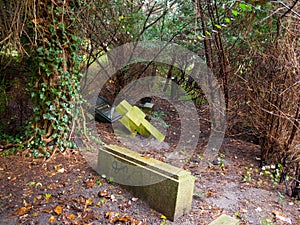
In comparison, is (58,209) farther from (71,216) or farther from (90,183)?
(90,183)

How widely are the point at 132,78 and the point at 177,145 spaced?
221 centimetres

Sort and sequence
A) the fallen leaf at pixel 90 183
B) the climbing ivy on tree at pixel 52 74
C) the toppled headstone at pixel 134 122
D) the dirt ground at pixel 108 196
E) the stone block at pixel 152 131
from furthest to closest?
1. the stone block at pixel 152 131
2. the toppled headstone at pixel 134 122
3. the climbing ivy on tree at pixel 52 74
4. the fallen leaf at pixel 90 183
5. the dirt ground at pixel 108 196

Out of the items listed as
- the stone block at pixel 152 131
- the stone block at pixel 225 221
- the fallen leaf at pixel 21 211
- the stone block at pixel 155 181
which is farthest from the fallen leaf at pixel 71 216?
the stone block at pixel 152 131

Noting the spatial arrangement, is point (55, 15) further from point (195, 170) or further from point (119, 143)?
point (195, 170)

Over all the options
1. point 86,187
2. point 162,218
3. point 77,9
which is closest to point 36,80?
point 77,9

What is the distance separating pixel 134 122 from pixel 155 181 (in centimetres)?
240

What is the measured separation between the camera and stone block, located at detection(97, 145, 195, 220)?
2.38m

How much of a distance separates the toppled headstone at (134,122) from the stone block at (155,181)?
188cm

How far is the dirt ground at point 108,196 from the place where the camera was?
2348 mm

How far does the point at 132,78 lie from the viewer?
20.2ft

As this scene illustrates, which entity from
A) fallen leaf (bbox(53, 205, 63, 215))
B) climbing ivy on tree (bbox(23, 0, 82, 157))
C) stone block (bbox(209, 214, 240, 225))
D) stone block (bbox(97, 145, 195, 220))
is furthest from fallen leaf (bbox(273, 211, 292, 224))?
climbing ivy on tree (bbox(23, 0, 82, 157))

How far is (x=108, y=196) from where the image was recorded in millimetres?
2666

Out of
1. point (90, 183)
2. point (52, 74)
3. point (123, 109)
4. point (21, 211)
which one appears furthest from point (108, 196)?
point (123, 109)

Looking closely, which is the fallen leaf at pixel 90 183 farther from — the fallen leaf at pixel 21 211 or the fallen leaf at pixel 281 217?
the fallen leaf at pixel 281 217
